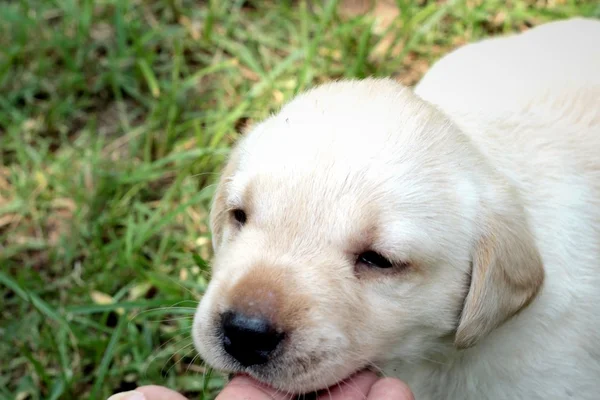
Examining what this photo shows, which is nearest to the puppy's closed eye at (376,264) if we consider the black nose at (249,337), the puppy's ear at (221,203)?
the black nose at (249,337)

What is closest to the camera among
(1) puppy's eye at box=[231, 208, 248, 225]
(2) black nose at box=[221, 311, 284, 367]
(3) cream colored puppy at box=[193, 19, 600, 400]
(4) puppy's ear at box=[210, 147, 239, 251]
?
(2) black nose at box=[221, 311, 284, 367]

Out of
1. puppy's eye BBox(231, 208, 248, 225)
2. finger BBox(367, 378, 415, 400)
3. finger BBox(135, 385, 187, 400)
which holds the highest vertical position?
puppy's eye BBox(231, 208, 248, 225)

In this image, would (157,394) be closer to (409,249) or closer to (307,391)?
(307,391)

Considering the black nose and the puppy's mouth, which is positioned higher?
the black nose

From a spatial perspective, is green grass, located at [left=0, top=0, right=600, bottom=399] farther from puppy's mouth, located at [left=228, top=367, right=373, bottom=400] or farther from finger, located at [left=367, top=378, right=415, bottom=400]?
finger, located at [left=367, top=378, right=415, bottom=400]

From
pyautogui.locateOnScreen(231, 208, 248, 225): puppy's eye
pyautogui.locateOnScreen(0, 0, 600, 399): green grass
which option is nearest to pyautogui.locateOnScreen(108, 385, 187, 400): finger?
pyautogui.locateOnScreen(231, 208, 248, 225): puppy's eye

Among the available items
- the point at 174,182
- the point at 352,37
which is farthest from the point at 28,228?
the point at 352,37
